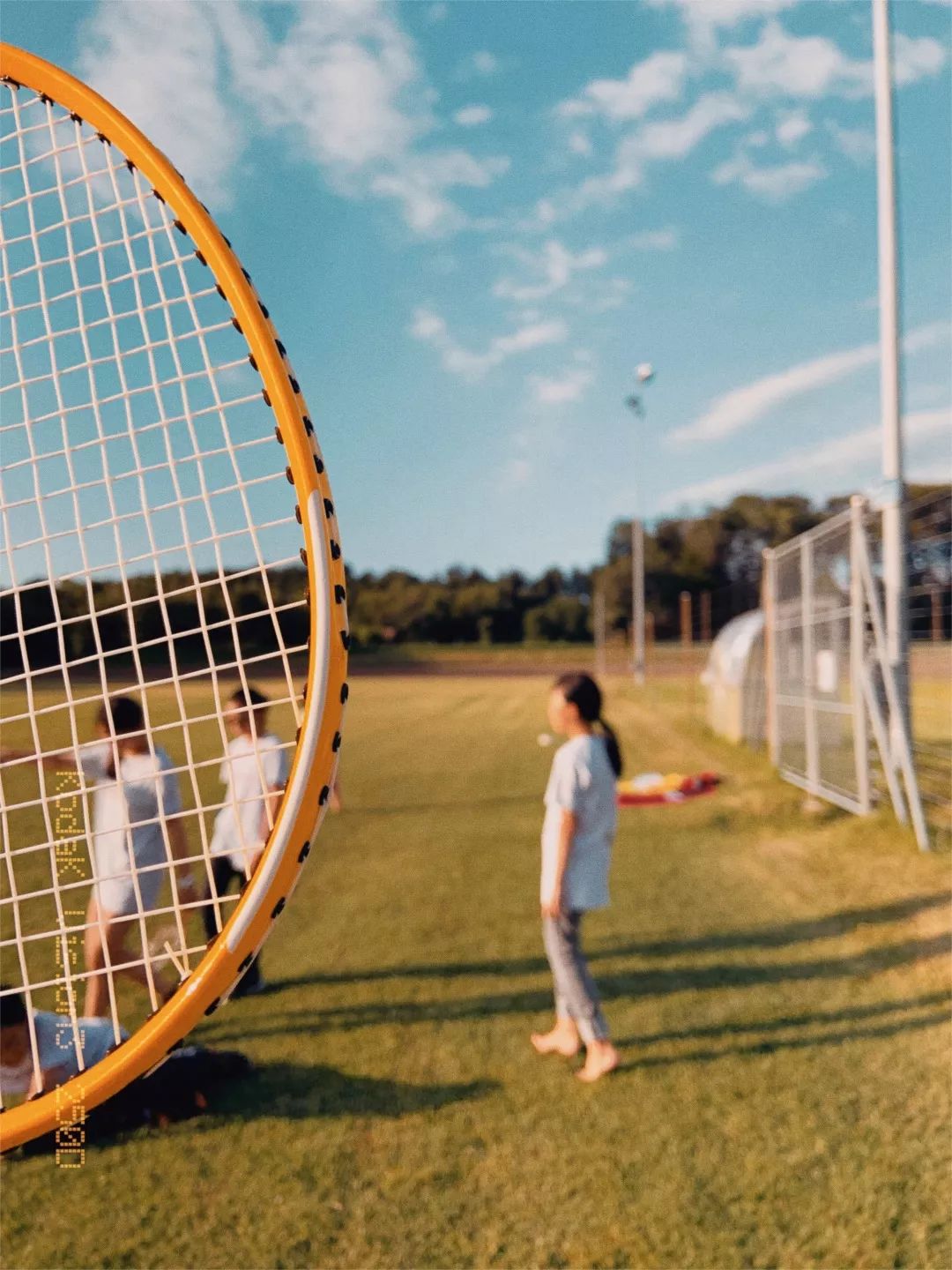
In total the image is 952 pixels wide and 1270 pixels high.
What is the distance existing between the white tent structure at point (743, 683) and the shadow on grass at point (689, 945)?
746 cm

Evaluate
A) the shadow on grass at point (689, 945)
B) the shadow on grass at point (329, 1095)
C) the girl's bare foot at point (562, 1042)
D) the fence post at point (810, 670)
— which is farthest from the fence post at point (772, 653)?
the shadow on grass at point (329, 1095)

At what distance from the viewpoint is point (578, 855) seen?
392cm

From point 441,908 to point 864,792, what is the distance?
387cm

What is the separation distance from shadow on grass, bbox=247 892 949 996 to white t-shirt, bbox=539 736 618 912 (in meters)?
1.47

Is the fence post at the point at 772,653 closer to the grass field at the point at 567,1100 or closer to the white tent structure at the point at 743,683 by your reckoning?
the white tent structure at the point at 743,683

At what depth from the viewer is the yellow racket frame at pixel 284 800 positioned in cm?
158

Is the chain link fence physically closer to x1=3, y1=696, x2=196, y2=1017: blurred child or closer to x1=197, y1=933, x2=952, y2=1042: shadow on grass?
x1=197, y1=933, x2=952, y2=1042: shadow on grass

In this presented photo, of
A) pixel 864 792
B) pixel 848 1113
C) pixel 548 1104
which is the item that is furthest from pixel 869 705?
pixel 548 1104

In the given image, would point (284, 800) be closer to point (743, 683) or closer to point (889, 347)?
point (889, 347)

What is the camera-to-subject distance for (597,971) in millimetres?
5129

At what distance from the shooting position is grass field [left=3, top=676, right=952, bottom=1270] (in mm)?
2916

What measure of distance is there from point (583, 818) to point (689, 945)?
2.11 m

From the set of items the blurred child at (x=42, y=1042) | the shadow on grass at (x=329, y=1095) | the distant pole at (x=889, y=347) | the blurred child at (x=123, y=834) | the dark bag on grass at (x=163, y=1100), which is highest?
the distant pole at (x=889, y=347)

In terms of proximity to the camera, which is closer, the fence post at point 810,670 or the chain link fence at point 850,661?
the chain link fence at point 850,661
